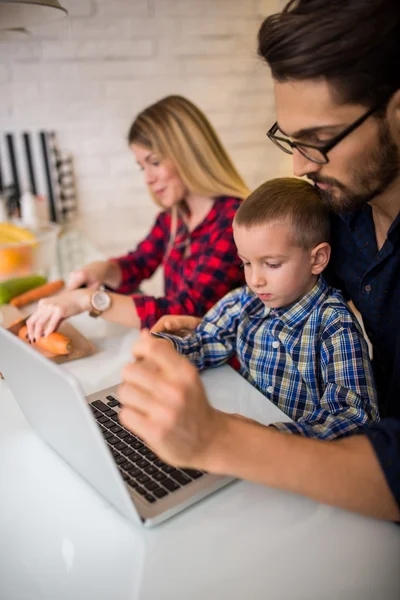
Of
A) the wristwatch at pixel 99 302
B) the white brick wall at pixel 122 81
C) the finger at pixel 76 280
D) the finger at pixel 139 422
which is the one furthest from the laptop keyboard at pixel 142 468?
the white brick wall at pixel 122 81

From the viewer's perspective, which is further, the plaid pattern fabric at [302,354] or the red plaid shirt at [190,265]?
the red plaid shirt at [190,265]

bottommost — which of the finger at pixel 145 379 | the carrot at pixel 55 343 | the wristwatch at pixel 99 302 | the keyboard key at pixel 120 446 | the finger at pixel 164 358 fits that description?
the keyboard key at pixel 120 446

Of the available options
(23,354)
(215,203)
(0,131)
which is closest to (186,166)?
(215,203)

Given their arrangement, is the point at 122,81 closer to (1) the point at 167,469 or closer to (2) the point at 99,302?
(2) the point at 99,302

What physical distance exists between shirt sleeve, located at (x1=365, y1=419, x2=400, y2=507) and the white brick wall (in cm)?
212

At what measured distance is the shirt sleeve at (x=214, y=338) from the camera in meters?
1.02

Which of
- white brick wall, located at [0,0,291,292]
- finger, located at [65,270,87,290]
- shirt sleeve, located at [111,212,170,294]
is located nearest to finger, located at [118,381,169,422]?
finger, located at [65,270,87,290]

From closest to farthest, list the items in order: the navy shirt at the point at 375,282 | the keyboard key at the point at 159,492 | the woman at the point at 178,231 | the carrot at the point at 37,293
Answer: the keyboard key at the point at 159,492, the navy shirt at the point at 375,282, the woman at the point at 178,231, the carrot at the point at 37,293

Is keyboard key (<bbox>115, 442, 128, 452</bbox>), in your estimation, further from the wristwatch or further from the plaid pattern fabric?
the wristwatch

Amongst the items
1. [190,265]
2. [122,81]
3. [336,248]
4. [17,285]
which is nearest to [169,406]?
[336,248]

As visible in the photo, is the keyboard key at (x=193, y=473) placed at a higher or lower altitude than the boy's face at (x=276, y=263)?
lower

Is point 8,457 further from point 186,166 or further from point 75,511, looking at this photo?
point 186,166

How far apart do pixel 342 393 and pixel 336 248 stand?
34 centimetres

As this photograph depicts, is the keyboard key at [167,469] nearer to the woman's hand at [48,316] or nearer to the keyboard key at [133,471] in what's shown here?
the keyboard key at [133,471]
